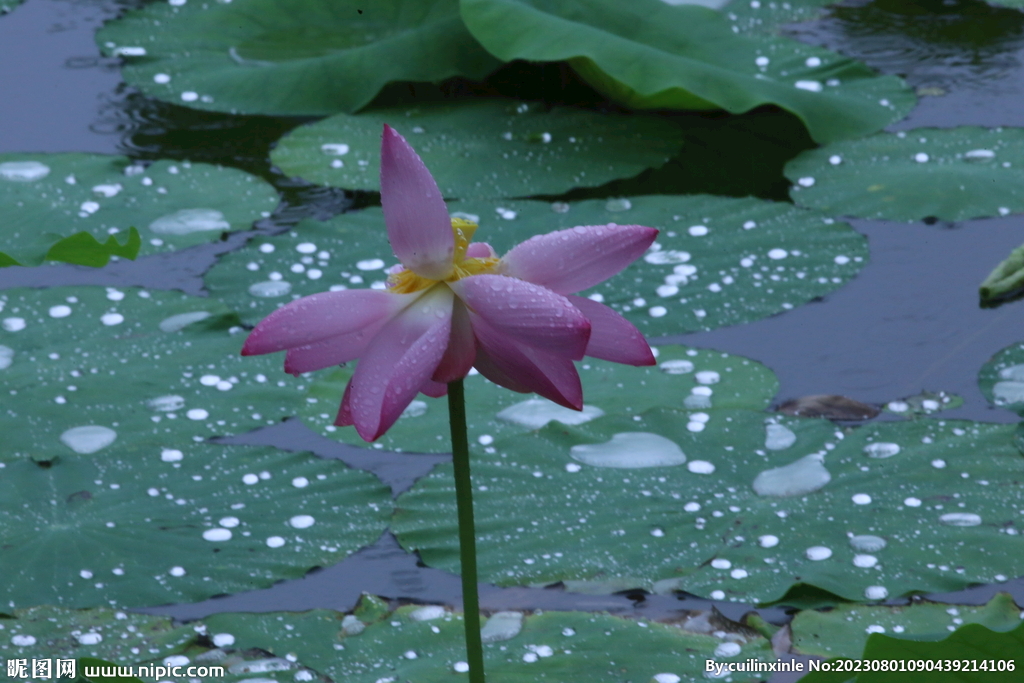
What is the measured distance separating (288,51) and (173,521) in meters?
1.62

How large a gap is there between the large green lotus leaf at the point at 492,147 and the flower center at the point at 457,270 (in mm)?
1364

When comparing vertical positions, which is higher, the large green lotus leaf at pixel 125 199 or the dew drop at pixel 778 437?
the large green lotus leaf at pixel 125 199

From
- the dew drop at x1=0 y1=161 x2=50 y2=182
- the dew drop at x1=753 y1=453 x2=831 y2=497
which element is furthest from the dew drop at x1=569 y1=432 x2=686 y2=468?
the dew drop at x1=0 y1=161 x2=50 y2=182

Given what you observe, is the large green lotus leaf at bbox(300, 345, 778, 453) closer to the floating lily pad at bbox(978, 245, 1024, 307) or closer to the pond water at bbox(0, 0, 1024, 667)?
the pond water at bbox(0, 0, 1024, 667)

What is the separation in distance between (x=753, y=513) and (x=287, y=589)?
0.55m

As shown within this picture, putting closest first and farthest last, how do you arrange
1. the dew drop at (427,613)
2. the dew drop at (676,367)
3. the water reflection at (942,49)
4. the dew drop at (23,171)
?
the dew drop at (427,613) < the dew drop at (676,367) < the dew drop at (23,171) < the water reflection at (942,49)

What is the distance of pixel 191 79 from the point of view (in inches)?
101

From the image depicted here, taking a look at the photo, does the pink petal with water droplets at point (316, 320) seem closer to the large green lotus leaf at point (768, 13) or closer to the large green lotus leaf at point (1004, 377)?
the large green lotus leaf at point (1004, 377)

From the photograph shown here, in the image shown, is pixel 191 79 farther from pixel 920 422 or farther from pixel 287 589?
pixel 920 422

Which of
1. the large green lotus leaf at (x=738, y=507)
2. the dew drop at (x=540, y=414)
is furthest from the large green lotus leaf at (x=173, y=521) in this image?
the dew drop at (x=540, y=414)

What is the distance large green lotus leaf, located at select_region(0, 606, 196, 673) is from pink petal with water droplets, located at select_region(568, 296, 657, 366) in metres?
0.64

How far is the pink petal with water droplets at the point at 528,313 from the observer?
0.68 m

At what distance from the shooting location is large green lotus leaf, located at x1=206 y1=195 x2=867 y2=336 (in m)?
1.78

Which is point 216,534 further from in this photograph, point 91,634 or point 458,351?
point 458,351
